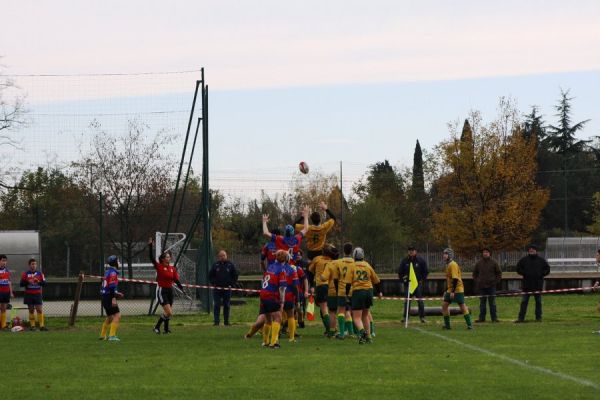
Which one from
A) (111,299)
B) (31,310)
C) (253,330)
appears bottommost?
(253,330)

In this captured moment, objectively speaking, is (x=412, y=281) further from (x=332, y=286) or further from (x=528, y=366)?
(x=528, y=366)

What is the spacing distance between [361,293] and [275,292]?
5.59 feet

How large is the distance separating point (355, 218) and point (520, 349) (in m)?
50.8

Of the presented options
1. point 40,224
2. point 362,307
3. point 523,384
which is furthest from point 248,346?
point 40,224

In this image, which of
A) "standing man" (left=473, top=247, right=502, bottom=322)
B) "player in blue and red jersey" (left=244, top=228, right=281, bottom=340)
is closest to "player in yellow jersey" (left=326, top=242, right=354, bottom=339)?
"player in blue and red jersey" (left=244, top=228, right=281, bottom=340)

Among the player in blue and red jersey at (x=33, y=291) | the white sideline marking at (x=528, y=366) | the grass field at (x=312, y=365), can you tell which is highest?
the player in blue and red jersey at (x=33, y=291)

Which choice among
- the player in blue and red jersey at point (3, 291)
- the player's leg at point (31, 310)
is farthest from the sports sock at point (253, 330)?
the player in blue and red jersey at point (3, 291)

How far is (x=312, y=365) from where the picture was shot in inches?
642

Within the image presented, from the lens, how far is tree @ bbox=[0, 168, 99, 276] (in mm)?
36250

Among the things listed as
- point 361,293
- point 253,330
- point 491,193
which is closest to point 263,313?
point 253,330

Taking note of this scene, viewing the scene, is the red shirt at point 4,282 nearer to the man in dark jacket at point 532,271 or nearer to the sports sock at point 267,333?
the sports sock at point 267,333

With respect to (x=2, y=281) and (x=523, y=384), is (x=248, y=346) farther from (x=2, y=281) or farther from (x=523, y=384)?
(x=2, y=281)

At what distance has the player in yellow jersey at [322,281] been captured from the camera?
907 inches

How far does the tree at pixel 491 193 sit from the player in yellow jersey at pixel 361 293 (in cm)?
3824
